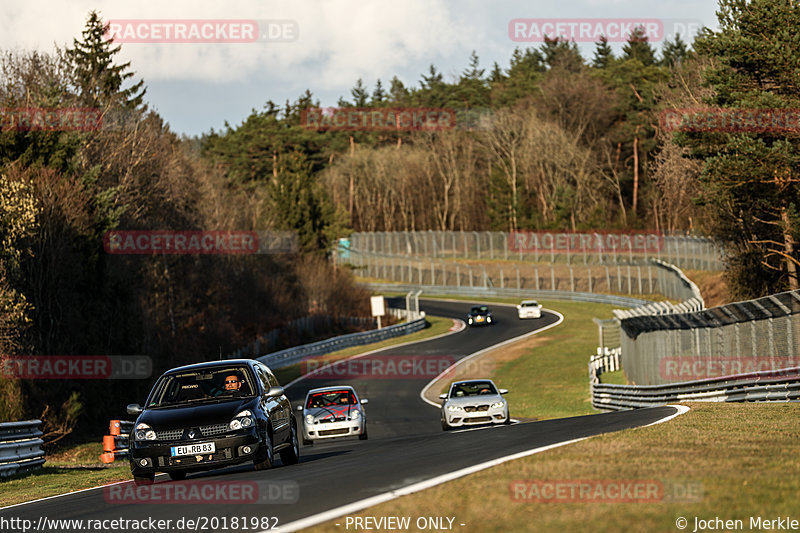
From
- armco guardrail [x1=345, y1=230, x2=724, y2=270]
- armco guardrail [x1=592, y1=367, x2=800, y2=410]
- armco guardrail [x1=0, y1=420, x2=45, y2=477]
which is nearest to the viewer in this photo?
armco guardrail [x1=0, y1=420, x2=45, y2=477]

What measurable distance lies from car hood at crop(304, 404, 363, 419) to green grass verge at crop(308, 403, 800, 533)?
13416 millimetres

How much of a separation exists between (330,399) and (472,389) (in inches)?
152

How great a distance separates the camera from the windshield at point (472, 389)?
26266 mm

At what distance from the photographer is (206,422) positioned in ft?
42.7

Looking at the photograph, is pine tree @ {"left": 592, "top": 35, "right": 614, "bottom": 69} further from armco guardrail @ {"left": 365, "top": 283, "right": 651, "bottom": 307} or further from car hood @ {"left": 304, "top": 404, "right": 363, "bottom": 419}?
car hood @ {"left": 304, "top": 404, "right": 363, "bottom": 419}

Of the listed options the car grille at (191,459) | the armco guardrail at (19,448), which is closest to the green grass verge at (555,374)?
the armco guardrail at (19,448)

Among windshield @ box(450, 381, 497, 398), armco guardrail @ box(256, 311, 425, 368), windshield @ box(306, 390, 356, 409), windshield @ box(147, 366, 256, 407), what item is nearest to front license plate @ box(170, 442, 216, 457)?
windshield @ box(147, 366, 256, 407)

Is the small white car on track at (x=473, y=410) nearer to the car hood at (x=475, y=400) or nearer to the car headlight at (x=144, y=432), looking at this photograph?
the car hood at (x=475, y=400)

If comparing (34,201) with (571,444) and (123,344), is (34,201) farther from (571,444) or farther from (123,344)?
(571,444)

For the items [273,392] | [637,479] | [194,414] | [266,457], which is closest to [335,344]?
[273,392]

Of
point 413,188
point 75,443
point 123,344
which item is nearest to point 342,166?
point 413,188

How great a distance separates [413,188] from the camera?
129 meters

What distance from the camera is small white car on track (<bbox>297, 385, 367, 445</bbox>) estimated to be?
83.7ft

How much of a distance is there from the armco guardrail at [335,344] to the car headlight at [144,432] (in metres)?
37.1
